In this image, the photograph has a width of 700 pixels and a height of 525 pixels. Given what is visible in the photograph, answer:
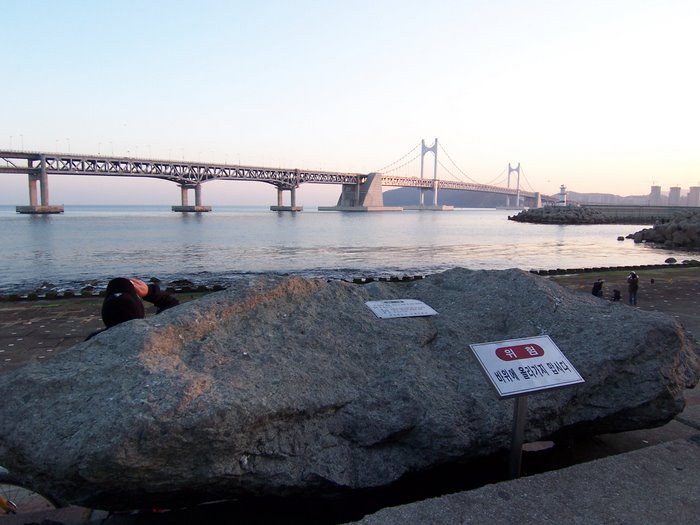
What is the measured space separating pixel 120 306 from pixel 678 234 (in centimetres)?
4316

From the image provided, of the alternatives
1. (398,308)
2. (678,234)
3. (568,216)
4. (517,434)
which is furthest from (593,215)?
(517,434)

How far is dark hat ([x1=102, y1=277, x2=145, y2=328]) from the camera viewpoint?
3.09 metres

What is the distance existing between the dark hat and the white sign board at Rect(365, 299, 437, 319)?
4.87 ft

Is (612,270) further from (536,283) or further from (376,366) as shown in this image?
(376,366)

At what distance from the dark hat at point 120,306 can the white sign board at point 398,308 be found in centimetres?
148

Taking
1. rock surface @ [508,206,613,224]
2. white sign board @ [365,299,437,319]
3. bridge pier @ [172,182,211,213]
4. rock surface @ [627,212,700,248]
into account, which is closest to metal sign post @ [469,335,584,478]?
white sign board @ [365,299,437,319]

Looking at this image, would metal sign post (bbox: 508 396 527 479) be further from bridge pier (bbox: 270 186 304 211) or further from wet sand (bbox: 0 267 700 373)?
bridge pier (bbox: 270 186 304 211)

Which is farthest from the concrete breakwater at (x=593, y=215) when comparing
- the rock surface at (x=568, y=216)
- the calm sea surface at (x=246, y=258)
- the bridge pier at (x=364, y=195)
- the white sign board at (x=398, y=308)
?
the white sign board at (x=398, y=308)

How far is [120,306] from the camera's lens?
122 inches

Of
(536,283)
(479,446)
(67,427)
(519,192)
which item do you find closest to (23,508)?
(67,427)

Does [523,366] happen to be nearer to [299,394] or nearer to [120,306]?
[299,394]

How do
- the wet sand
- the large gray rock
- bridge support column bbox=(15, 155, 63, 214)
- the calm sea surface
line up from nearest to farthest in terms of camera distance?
the large gray rock → the wet sand → the calm sea surface → bridge support column bbox=(15, 155, 63, 214)

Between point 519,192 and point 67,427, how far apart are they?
123m

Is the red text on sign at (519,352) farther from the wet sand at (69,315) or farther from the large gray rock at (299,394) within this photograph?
the wet sand at (69,315)
